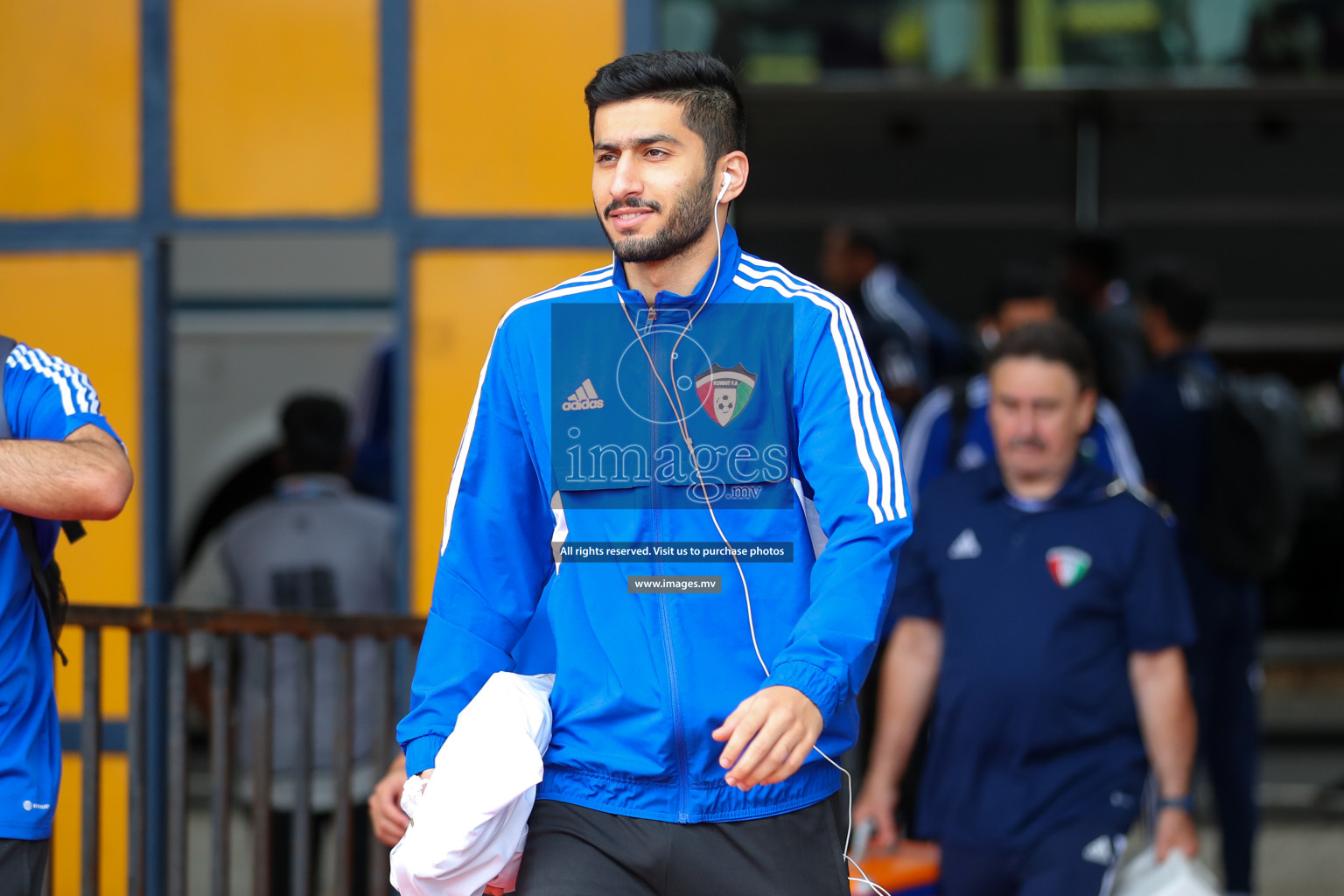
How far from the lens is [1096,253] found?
7109 millimetres

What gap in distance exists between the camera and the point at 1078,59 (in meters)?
9.05

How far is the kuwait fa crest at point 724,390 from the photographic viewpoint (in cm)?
274

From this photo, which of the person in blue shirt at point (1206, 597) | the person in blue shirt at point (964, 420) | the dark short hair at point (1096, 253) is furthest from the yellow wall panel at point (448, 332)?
the dark short hair at point (1096, 253)

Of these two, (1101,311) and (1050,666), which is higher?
(1101,311)

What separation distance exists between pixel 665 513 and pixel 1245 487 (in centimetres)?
413

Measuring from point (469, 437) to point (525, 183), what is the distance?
258 centimetres

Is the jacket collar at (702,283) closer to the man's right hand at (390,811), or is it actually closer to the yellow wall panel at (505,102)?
the man's right hand at (390,811)

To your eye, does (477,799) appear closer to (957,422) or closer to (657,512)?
(657,512)

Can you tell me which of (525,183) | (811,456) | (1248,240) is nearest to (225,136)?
(525,183)

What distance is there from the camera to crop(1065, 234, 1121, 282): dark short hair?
710 centimetres

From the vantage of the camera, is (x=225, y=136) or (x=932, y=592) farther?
(x=225, y=136)

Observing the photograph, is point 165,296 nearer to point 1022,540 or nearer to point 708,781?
point 1022,540

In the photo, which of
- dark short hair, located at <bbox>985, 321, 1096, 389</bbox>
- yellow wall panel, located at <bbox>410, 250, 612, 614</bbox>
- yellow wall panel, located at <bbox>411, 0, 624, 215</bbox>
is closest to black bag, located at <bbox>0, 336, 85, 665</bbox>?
yellow wall panel, located at <bbox>410, 250, 612, 614</bbox>

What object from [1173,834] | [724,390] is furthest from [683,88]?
[1173,834]
